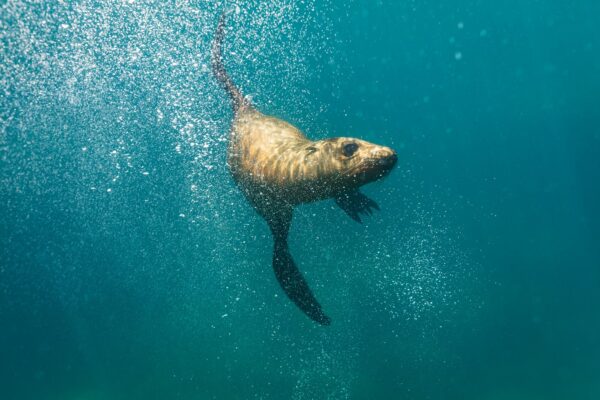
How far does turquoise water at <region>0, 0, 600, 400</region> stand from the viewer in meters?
21.5

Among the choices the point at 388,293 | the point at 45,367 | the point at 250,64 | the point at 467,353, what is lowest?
the point at 45,367

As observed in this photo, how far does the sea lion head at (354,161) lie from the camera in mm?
2322

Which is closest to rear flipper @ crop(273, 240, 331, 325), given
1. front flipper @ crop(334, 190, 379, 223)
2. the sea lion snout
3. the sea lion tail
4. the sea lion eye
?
front flipper @ crop(334, 190, 379, 223)

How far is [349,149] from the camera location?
8.39ft

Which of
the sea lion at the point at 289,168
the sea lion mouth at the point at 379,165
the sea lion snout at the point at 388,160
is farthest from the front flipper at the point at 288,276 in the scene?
the sea lion snout at the point at 388,160

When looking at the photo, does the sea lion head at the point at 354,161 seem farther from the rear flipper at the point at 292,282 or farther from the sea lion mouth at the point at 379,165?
the rear flipper at the point at 292,282

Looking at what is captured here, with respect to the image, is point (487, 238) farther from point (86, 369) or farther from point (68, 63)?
point (86, 369)

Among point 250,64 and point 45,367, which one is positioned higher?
point 250,64

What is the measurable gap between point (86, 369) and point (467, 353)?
4895 cm

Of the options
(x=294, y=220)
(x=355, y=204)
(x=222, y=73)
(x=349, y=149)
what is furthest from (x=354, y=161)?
(x=294, y=220)

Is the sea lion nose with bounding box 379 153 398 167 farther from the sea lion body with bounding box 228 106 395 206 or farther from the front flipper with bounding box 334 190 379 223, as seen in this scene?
the front flipper with bounding box 334 190 379 223

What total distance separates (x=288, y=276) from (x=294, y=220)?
9712 millimetres

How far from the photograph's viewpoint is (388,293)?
25.9 m

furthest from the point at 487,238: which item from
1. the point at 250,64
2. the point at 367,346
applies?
the point at 250,64
